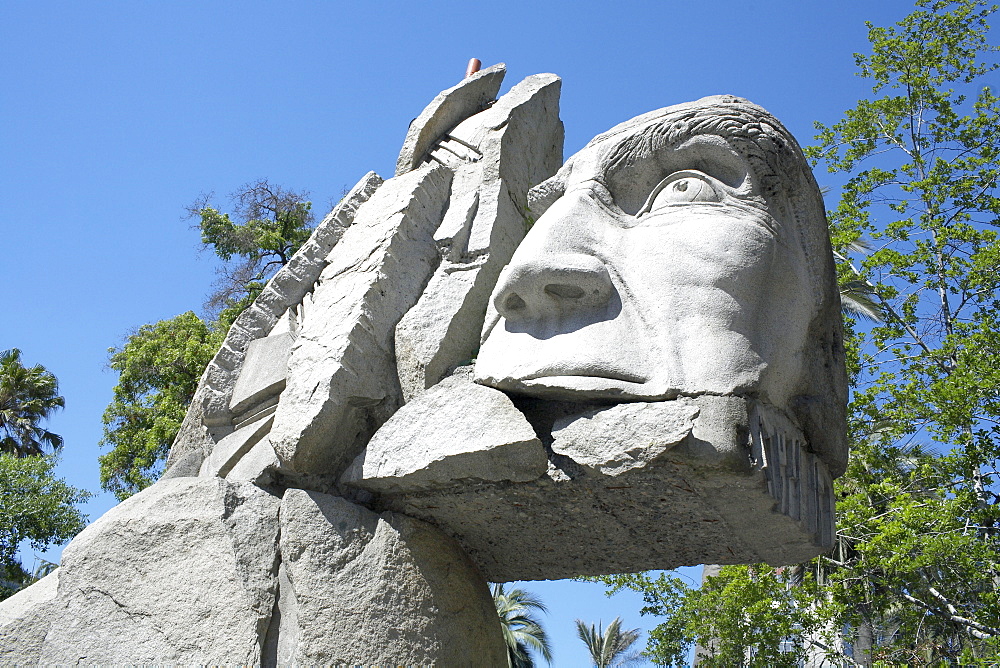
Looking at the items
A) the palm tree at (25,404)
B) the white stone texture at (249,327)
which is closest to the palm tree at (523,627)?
the palm tree at (25,404)

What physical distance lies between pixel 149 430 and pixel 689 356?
28.9 ft

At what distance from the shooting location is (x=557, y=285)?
2879mm

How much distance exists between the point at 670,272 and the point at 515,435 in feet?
2.16

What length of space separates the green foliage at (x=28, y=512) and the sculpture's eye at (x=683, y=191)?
10419 mm

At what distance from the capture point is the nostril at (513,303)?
2955 mm

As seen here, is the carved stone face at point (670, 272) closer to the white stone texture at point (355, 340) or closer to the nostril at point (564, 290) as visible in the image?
the nostril at point (564, 290)

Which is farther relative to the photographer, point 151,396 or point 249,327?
point 151,396

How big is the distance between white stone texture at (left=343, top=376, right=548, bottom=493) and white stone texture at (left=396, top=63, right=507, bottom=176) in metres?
1.35

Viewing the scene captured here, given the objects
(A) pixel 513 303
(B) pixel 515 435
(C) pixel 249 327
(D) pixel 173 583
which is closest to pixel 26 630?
(D) pixel 173 583

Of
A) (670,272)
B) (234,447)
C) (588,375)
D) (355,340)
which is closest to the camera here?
(588,375)

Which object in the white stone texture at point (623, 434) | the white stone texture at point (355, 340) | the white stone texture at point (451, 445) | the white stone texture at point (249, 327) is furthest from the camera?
the white stone texture at point (249, 327)

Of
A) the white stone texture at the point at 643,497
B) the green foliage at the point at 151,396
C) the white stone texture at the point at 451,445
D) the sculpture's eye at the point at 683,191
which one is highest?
the green foliage at the point at 151,396

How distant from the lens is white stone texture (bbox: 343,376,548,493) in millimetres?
2777

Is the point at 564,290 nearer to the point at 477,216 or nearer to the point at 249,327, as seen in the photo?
the point at 477,216
